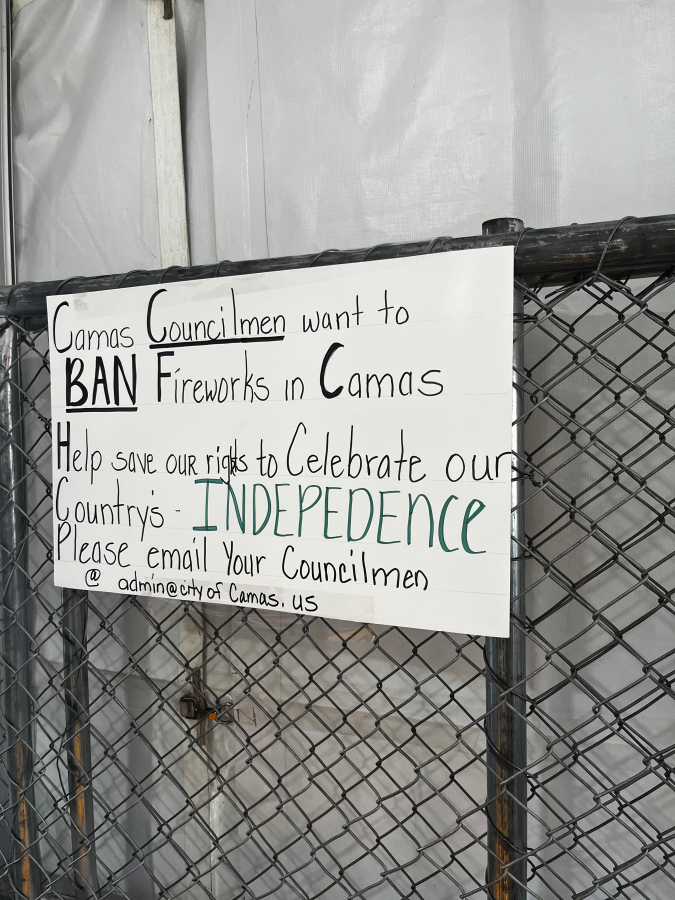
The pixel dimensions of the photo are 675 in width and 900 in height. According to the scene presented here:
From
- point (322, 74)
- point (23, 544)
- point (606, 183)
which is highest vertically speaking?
point (322, 74)

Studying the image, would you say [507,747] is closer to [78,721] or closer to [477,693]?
[477,693]

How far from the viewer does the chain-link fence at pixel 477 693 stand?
0.85m

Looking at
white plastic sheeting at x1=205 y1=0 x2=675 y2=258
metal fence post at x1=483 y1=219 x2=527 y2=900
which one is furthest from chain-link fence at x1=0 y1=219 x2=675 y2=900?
white plastic sheeting at x1=205 y1=0 x2=675 y2=258

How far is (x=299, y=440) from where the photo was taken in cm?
88

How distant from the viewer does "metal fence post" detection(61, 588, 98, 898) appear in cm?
112

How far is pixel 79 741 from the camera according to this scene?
1.18 metres

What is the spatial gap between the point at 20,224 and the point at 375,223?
2.95ft

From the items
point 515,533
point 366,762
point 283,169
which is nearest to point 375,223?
Result: point 283,169

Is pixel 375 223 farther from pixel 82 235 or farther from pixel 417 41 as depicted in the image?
pixel 82 235

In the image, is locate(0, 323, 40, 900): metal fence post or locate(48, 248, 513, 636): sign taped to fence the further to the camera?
locate(0, 323, 40, 900): metal fence post

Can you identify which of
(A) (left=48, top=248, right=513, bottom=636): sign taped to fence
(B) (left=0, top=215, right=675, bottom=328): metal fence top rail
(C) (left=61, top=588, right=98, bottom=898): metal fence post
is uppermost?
(B) (left=0, top=215, right=675, bottom=328): metal fence top rail

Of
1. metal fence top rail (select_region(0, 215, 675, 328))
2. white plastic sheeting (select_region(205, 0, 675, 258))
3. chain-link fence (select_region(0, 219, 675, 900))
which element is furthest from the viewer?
white plastic sheeting (select_region(205, 0, 675, 258))

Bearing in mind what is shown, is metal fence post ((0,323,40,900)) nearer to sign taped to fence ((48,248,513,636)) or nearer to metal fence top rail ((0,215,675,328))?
sign taped to fence ((48,248,513,636))

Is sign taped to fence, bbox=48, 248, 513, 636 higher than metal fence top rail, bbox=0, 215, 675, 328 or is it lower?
lower
